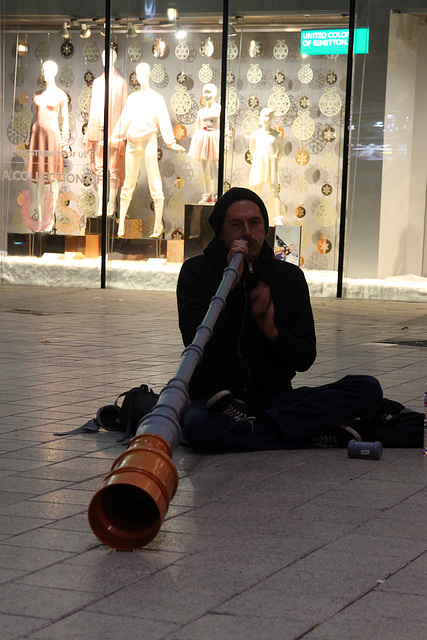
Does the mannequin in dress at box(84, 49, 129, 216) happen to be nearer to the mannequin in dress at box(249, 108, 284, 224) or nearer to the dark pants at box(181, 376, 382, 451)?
the mannequin in dress at box(249, 108, 284, 224)

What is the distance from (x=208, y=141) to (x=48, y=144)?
2.43 meters

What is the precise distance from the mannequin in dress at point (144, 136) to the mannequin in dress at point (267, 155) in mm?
1094

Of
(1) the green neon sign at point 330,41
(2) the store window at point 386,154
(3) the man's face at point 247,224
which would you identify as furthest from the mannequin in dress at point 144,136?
(3) the man's face at point 247,224

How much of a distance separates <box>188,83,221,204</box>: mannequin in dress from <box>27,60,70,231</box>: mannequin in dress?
6.48ft

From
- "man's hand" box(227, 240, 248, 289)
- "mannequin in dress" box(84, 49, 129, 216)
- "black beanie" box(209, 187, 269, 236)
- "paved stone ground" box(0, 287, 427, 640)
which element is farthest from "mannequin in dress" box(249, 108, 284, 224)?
"man's hand" box(227, 240, 248, 289)

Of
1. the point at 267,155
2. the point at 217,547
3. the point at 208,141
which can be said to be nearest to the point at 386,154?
the point at 267,155

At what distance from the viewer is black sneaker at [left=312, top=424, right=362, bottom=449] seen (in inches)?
185

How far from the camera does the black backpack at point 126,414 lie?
4.78 metres

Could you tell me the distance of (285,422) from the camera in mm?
4645

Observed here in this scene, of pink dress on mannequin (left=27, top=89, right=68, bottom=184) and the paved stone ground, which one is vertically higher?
pink dress on mannequin (left=27, top=89, right=68, bottom=184)

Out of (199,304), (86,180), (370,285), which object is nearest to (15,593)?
(199,304)

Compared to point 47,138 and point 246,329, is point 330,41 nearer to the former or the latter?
point 47,138

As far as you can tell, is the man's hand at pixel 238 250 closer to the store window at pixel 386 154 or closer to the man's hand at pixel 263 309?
the man's hand at pixel 263 309

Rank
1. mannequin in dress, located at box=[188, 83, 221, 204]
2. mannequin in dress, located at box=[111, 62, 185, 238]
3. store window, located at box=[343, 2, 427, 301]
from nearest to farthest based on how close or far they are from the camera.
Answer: store window, located at box=[343, 2, 427, 301] → mannequin in dress, located at box=[188, 83, 221, 204] → mannequin in dress, located at box=[111, 62, 185, 238]
